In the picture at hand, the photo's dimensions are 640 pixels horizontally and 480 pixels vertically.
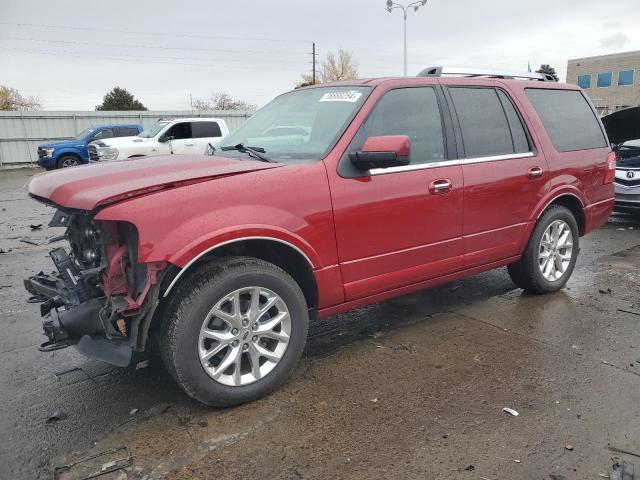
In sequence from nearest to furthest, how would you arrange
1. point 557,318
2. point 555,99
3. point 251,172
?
1. point 251,172
2. point 557,318
3. point 555,99

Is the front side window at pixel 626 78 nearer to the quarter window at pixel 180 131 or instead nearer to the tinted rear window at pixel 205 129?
the tinted rear window at pixel 205 129

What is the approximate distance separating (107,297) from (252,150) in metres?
1.41

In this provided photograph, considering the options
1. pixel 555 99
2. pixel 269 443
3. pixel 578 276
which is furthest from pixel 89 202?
pixel 578 276

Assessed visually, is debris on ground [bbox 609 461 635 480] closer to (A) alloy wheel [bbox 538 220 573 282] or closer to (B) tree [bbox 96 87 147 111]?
(A) alloy wheel [bbox 538 220 573 282]

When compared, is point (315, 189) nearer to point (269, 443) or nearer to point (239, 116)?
point (269, 443)

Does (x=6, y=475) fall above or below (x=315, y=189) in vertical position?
below

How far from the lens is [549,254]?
15.7 feet

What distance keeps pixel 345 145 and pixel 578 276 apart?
357 cm

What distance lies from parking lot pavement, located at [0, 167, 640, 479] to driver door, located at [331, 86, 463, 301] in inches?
23.1

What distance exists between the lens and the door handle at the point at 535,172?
4324 mm

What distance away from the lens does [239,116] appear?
95.3ft

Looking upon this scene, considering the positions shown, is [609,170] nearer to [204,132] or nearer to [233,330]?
[233,330]

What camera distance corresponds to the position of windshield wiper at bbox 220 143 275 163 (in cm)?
342

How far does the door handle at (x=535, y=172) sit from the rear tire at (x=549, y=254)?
16.7 inches
